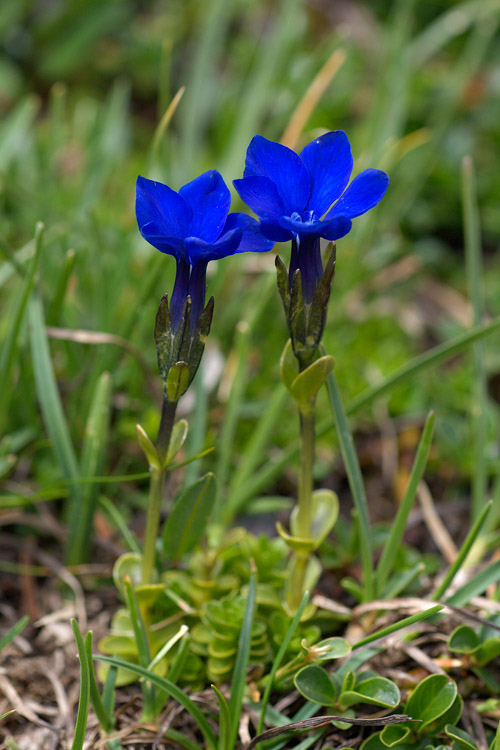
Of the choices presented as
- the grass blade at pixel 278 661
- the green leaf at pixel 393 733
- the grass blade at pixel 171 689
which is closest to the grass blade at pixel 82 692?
the grass blade at pixel 171 689

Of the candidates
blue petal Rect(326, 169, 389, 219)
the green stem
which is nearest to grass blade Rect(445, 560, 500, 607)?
the green stem

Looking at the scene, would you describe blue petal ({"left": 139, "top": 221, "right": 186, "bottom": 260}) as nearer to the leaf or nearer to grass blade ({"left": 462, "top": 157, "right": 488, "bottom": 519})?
the leaf

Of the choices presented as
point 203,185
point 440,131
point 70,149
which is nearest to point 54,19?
point 70,149

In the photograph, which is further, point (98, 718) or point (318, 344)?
point (98, 718)

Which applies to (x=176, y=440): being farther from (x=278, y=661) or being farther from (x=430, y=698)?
(x=430, y=698)

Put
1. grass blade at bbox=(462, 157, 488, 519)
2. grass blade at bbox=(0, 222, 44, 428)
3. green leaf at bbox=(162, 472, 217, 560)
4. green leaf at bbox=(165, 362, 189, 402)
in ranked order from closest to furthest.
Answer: green leaf at bbox=(165, 362, 189, 402) → green leaf at bbox=(162, 472, 217, 560) → grass blade at bbox=(0, 222, 44, 428) → grass blade at bbox=(462, 157, 488, 519)

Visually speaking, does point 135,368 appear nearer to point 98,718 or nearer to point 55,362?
point 55,362
